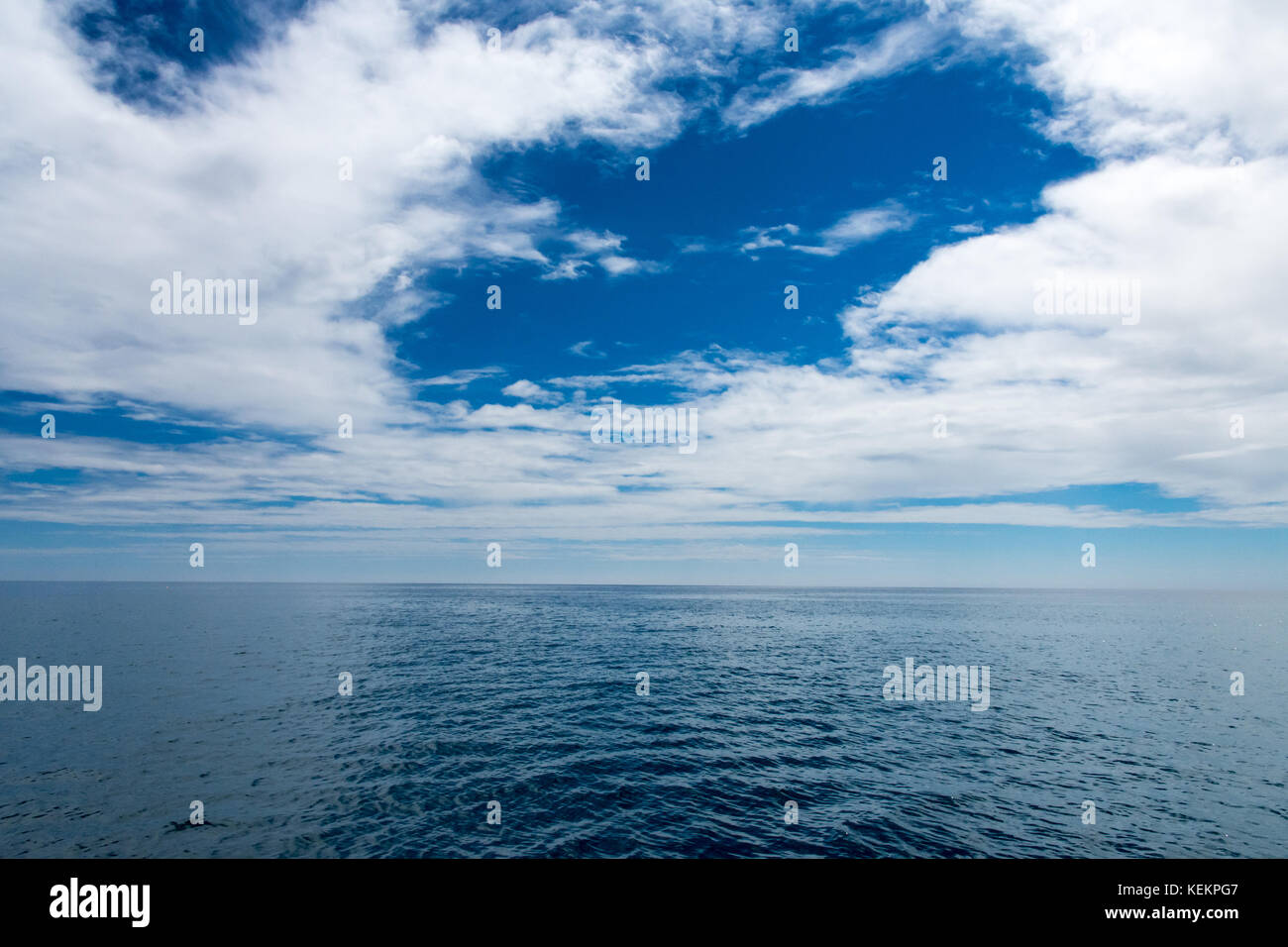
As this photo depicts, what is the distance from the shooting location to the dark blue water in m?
25.8

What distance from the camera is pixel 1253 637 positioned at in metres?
119

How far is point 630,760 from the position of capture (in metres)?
35.7

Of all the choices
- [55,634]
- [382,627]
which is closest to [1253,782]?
[382,627]

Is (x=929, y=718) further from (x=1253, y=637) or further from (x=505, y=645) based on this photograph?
(x=1253, y=637)

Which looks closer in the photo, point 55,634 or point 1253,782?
point 1253,782

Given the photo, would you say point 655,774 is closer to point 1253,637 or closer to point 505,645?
point 505,645

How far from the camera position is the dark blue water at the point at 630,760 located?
25.8 meters

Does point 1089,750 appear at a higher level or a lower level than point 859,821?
lower

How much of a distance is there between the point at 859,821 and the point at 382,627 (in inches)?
4368
